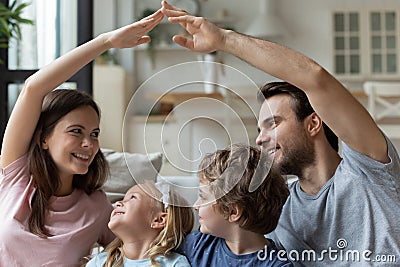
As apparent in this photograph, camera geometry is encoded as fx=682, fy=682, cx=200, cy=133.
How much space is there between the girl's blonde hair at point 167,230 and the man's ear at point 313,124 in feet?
1.13

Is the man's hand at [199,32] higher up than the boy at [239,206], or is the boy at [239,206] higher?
the man's hand at [199,32]

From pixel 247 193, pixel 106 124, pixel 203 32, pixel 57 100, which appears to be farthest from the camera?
pixel 106 124

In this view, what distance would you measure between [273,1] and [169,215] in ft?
17.9

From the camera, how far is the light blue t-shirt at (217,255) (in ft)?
4.83

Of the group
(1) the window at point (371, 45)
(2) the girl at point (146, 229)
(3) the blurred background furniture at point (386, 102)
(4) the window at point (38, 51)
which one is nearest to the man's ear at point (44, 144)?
(2) the girl at point (146, 229)

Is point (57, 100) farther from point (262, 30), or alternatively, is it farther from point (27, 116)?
point (262, 30)

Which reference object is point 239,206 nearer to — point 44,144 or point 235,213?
point 235,213

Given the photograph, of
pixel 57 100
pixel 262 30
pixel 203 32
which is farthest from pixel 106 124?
pixel 203 32

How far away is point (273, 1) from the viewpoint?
6789mm

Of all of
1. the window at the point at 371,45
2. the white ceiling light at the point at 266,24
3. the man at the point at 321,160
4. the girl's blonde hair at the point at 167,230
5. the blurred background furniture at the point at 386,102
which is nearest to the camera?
the man at the point at 321,160

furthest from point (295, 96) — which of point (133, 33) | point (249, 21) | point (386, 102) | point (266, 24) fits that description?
point (249, 21)

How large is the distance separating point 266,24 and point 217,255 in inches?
208

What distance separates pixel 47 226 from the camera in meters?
1.69

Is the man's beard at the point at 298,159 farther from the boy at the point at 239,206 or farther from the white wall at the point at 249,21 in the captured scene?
the white wall at the point at 249,21
